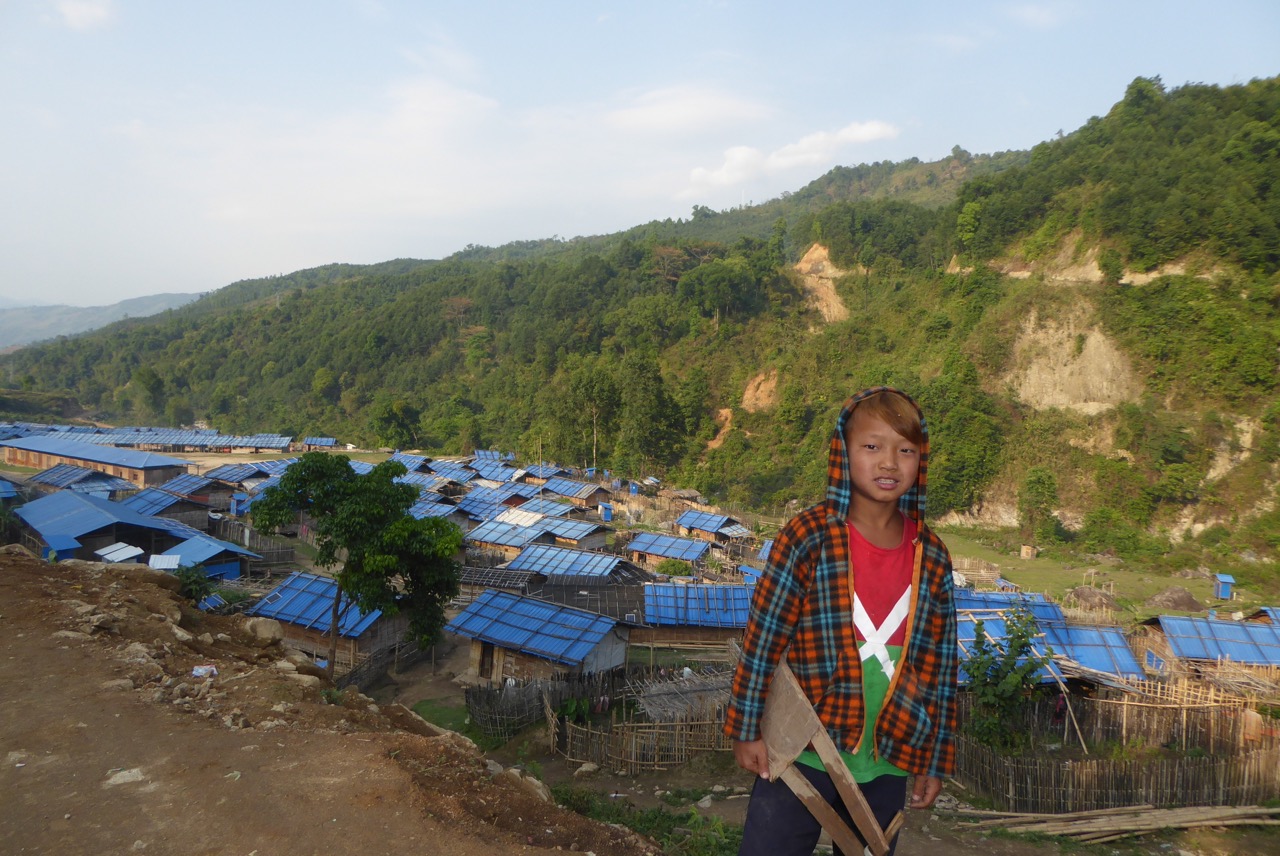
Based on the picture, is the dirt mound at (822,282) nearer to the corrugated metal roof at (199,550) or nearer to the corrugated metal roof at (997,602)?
the corrugated metal roof at (997,602)

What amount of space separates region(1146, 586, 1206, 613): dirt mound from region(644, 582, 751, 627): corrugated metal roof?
545 inches

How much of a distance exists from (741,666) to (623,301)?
215 feet

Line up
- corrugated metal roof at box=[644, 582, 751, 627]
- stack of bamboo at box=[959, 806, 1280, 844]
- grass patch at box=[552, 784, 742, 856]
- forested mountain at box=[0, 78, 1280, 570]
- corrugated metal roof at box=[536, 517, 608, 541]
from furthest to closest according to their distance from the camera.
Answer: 1. forested mountain at box=[0, 78, 1280, 570]
2. corrugated metal roof at box=[536, 517, 608, 541]
3. corrugated metal roof at box=[644, 582, 751, 627]
4. stack of bamboo at box=[959, 806, 1280, 844]
5. grass patch at box=[552, 784, 742, 856]

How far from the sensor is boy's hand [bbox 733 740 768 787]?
7.82ft

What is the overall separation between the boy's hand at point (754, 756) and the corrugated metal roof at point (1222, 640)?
15.0 m

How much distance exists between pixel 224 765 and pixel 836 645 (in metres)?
4.55

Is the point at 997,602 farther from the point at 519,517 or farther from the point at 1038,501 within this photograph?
the point at 519,517

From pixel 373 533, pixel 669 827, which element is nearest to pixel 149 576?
pixel 373 533

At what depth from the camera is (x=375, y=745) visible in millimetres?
5301

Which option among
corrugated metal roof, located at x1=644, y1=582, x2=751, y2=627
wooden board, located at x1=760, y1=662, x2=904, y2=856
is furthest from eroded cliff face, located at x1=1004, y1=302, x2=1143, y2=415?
wooden board, located at x1=760, y1=662, x2=904, y2=856

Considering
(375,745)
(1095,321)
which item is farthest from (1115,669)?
(1095,321)

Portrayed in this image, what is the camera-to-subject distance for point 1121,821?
24.9 ft

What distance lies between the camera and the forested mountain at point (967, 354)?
29828 mm

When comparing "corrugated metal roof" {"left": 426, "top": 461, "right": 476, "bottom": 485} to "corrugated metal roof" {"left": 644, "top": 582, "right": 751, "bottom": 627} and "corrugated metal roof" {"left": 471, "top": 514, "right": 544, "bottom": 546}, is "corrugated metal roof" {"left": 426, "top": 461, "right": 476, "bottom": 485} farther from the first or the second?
"corrugated metal roof" {"left": 644, "top": 582, "right": 751, "bottom": 627}
